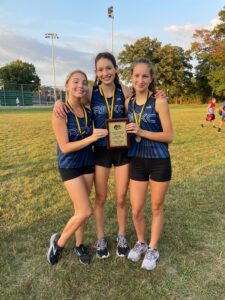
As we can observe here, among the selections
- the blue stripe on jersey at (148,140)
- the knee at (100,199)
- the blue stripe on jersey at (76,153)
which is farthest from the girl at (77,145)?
the blue stripe on jersey at (148,140)

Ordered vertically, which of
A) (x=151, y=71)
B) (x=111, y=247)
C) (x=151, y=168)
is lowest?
(x=111, y=247)

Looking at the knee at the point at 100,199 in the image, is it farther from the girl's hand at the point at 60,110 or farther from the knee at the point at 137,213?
the girl's hand at the point at 60,110

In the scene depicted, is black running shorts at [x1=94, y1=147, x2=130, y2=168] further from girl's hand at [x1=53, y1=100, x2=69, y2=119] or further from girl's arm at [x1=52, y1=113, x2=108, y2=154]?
girl's hand at [x1=53, y1=100, x2=69, y2=119]

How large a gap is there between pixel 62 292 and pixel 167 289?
0.99m

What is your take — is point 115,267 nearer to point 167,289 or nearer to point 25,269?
point 167,289

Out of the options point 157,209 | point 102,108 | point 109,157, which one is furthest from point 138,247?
point 102,108

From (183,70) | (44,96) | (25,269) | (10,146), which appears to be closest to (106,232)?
(25,269)

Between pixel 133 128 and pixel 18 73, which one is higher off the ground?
pixel 18 73

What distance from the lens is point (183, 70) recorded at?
59.4m

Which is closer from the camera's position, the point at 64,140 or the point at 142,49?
the point at 64,140

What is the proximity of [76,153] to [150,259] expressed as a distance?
138 cm

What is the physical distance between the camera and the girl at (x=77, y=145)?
10.0ft

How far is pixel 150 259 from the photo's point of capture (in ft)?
11.2

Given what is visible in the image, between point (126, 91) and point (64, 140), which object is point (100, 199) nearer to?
point (64, 140)
